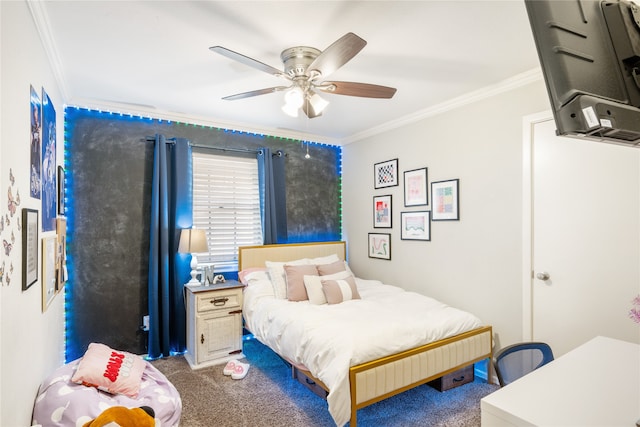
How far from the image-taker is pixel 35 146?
1747 millimetres

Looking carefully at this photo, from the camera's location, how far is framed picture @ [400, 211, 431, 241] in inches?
138

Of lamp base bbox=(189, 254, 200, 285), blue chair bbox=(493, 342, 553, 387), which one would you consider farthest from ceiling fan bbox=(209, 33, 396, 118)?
lamp base bbox=(189, 254, 200, 285)

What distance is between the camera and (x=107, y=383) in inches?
78.5

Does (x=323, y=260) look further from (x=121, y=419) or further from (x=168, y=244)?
(x=121, y=419)

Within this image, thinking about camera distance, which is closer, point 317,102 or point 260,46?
point 260,46

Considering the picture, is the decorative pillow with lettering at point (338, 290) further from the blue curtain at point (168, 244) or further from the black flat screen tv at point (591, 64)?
the black flat screen tv at point (591, 64)

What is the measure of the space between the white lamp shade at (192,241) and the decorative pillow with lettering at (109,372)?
3.94 feet

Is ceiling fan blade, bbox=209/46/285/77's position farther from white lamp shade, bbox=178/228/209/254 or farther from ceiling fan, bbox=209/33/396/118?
white lamp shade, bbox=178/228/209/254

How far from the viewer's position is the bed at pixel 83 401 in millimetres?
1630

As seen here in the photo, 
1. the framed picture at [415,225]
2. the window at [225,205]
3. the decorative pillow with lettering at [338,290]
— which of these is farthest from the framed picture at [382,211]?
the window at [225,205]

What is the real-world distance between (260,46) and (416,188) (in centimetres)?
220

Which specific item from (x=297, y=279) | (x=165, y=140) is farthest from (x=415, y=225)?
(x=165, y=140)

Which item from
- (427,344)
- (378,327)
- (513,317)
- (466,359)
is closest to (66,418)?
(378,327)

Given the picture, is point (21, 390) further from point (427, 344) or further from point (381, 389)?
point (427, 344)
